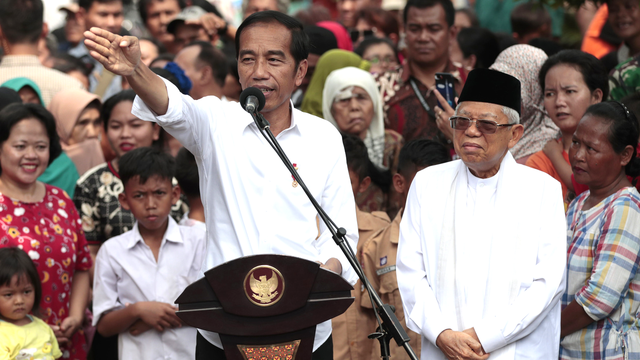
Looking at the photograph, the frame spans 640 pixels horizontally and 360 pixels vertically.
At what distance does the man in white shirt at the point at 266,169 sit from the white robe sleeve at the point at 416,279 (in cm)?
47

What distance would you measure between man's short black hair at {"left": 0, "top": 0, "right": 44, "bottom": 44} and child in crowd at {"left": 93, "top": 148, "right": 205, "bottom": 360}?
2367 mm

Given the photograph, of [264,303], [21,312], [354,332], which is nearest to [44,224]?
[21,312]

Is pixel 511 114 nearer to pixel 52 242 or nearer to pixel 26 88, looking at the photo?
pixel 52 242

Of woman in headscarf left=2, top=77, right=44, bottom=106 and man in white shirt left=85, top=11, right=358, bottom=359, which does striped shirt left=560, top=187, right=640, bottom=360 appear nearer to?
man in white shirt left=85, top=11, right=358, bottom=359

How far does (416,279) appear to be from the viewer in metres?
3.60

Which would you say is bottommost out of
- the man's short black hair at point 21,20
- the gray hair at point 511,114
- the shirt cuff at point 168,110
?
the gray hair at point 511,114

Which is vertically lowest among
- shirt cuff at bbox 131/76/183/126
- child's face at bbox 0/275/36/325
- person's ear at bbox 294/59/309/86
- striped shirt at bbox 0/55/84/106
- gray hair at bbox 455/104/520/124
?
child's face at bbox 0/275/36/325

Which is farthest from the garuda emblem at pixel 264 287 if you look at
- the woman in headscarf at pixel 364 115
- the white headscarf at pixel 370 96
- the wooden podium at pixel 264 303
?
the white headscarf at pixel 370 96

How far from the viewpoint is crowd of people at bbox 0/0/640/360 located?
3203 millimetres

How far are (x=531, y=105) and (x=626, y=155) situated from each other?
3.80ft

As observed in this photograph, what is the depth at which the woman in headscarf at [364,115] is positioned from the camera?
5.71m

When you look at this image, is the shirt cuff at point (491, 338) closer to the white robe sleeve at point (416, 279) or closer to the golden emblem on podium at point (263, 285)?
the white robe sleeve at point (416, 279)

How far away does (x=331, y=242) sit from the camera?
3217 mm

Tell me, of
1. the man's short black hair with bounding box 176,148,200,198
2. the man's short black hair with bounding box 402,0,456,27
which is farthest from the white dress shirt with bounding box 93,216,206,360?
the man's short black hair with bounding box 402,0,456,27
